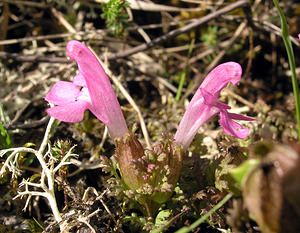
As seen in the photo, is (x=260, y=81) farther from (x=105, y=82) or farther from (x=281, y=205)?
(x=281, y=205)

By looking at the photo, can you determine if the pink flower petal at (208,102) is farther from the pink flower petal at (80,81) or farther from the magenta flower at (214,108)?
the pink flower petal at (80,81)

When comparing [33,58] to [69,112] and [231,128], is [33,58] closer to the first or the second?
[69,112]

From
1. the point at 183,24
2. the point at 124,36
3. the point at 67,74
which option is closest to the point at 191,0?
the point at 183,24

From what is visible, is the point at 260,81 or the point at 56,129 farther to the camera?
the point at 260,81

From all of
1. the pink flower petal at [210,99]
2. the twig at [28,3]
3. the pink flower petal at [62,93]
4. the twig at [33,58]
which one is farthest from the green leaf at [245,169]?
the twig at [28,3]

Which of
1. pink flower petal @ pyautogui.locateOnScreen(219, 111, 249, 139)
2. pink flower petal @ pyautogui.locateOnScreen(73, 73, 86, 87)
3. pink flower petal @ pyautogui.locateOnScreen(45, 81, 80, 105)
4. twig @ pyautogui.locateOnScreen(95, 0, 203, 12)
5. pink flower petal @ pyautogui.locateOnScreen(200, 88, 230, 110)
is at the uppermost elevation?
twig @ pyautogui.locateOnScreen(95, 0, 203, 12)

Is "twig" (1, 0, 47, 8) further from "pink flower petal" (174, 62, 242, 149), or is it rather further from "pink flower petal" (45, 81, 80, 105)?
"pink flower petal" (174, 62, 242, 149)

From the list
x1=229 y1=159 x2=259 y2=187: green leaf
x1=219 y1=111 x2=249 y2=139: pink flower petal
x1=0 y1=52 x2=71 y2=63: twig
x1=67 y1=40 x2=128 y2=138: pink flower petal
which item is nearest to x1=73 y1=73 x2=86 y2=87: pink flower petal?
x1=67 y1=40 x2=128 y2=138: pink flower petal
